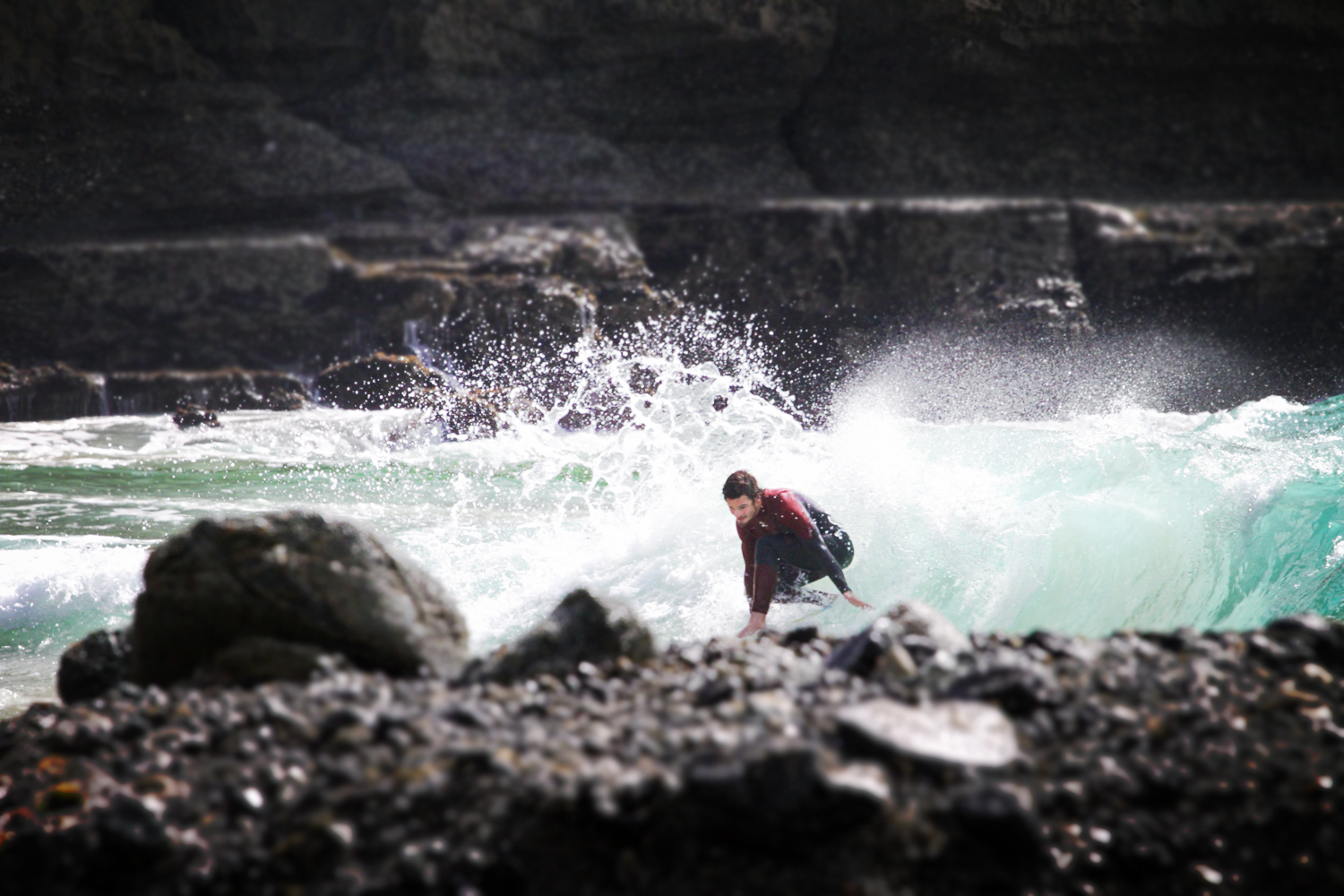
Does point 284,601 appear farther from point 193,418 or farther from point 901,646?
point 193,418

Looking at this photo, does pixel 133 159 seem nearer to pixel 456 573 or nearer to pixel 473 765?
pixel 456 573

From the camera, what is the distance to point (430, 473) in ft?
35.8

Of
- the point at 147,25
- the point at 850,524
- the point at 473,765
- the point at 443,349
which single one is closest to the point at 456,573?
the point at 850,524

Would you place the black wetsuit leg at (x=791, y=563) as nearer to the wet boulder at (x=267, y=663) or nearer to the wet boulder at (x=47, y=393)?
the wet boulder at (x=267, y=663)

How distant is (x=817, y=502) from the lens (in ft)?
22.8

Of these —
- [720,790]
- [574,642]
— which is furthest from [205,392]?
[720,790]

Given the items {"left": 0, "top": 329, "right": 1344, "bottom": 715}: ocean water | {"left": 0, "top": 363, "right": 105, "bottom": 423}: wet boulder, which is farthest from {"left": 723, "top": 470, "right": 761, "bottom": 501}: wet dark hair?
{"left": 0, "top": 363, "right": 105, "bottom": 423}: wet boulder

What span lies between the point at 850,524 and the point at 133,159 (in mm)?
18832

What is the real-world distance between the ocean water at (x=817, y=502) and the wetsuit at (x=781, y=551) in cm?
36

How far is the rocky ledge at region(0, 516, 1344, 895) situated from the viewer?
1922 mm

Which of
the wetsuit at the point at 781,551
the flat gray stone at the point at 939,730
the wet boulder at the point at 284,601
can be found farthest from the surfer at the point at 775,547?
the flat gray stone at the point at 939,730

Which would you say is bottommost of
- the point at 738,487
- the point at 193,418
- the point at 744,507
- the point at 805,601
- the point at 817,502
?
the point at 193,418

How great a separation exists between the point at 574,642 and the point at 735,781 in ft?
3.06

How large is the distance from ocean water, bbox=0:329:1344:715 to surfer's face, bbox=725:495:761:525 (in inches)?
27.6
